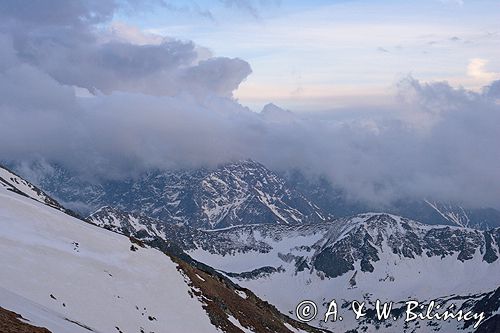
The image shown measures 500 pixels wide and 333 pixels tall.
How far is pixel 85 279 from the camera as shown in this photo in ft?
228

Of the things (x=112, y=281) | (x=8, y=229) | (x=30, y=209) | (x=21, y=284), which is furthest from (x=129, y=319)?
(x=30, y=209)

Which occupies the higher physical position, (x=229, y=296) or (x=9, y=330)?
(x=9, y=330)

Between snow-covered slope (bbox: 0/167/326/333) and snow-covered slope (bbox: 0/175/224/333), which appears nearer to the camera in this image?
snow-covered slope (bbox: 0/167/326/333)

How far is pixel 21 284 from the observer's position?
5844 cm

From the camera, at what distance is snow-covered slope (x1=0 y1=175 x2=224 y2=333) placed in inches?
2301

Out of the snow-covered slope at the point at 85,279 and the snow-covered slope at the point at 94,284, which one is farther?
the snow-covered slope at the point at 85,279

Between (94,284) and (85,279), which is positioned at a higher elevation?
(85,279)

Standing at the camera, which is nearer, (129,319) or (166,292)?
(129,319)

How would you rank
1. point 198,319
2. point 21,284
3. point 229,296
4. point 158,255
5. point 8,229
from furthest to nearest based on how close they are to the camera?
point 229,296 → point 158,255 → point 198,319 → point 8,229 → point 21,284

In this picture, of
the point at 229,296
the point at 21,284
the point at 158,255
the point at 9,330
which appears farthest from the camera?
the point at 229,296

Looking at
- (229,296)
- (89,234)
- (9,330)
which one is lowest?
(229,296)

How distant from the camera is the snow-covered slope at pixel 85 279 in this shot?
5844 centimetres

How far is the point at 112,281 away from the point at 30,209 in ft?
58.3

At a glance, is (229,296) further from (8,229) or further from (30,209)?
(8,229)
